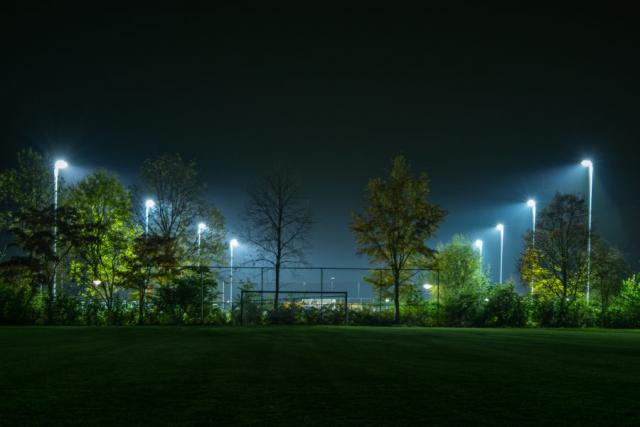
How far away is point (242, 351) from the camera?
39.4 feet

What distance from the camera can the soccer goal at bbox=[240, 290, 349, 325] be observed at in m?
27.1

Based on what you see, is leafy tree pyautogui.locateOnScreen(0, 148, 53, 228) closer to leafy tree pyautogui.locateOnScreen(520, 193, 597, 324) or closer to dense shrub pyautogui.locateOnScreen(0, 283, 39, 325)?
dense shrub pyautogui.locateOnScreen(0, 283, 39, 325)

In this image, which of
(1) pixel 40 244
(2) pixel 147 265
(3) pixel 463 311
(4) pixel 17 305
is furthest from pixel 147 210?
(3) pixel 463 311

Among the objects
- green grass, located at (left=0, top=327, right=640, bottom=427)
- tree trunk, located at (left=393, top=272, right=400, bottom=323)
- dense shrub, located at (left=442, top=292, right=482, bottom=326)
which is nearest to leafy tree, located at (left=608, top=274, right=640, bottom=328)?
dense shrub, located at (left=442, top=292, right=482, bottom=326)

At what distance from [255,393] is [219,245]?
31.7 metres

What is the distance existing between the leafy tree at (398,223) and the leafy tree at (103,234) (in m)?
13.1

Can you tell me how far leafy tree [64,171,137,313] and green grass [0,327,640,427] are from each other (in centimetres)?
1611

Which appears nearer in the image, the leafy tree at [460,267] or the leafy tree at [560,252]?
the leafy tree at [560,252]

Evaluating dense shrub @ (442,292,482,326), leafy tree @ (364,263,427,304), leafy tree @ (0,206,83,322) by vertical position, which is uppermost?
leafy tree @ (0,206,83,322)

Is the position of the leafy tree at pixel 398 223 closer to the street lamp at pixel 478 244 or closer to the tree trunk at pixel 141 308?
→ the tree trunk at pixel 141 308

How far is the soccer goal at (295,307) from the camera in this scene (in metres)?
27.1

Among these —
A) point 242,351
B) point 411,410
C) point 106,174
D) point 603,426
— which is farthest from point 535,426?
point 106,174

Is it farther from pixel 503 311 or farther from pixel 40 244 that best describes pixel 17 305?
pixel 503 311

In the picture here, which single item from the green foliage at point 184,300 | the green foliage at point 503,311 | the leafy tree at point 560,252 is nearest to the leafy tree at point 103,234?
the green foliage at point 184,300
